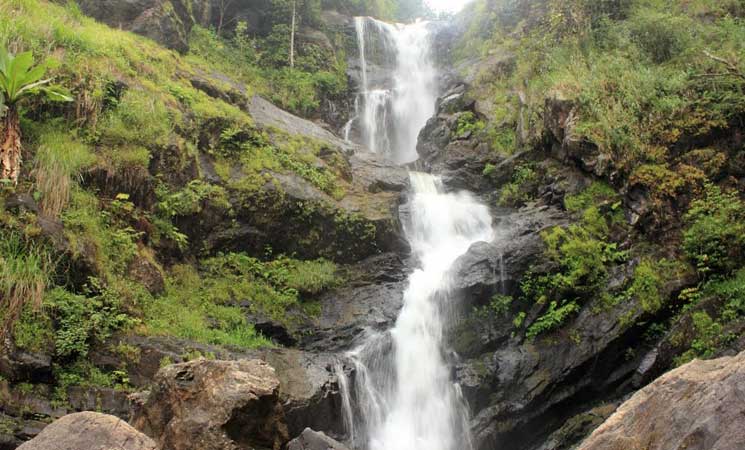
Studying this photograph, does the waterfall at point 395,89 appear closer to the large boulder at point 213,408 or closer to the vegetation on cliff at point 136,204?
the vegetation on cliff at point 136,204

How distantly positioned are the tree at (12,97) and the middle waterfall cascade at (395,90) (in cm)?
1247

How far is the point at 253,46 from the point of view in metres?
20.9

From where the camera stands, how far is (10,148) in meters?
8.41

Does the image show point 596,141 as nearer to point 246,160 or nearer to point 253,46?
point 246,160

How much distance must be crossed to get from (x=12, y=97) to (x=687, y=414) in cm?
977

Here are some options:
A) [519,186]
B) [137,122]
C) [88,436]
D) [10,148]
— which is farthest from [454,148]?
[88,436]

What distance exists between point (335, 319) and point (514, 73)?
11.8 m

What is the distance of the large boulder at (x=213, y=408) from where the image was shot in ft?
17.3

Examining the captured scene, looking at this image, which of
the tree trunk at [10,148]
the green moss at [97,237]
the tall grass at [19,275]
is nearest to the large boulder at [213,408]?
the tall grass at [19,275]

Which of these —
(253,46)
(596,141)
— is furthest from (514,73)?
(253,46)

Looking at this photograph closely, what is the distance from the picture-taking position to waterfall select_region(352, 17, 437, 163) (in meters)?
20.5

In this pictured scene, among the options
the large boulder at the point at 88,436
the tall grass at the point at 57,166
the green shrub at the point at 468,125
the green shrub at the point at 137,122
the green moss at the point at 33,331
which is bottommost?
the green moss at the point at 33,331

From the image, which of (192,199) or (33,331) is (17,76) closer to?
(192,199)

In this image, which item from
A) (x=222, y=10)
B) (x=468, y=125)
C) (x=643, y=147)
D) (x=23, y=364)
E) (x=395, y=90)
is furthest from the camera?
(x=395, y=90)
